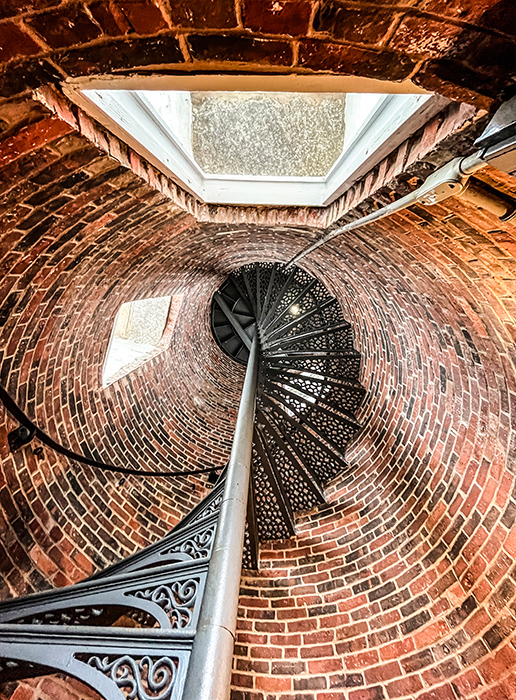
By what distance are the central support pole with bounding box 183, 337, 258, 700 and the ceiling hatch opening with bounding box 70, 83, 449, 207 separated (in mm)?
1866

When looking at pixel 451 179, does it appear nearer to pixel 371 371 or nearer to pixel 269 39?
pixel 269 39

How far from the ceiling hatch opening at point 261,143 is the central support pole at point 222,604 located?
6.12 ft

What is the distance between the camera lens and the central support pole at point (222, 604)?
1.05 metres

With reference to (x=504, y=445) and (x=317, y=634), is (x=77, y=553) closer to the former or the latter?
(x=317, y=634)

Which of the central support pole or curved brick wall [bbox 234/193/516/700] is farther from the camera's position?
curved brick wall [bbox 234/193/516/700]

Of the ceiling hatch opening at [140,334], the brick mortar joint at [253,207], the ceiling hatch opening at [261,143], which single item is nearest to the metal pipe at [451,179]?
the brick mortar joint at [253,207]

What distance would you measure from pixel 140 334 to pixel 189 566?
5.36m

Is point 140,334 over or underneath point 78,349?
over

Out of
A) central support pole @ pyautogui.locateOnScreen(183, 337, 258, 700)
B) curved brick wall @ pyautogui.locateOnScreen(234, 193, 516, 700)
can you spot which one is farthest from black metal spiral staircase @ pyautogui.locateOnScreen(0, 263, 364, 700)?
curved brick wall @ pyautogui.locateOnScreen(234, 193, 516, 700)

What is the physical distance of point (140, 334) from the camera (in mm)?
6406

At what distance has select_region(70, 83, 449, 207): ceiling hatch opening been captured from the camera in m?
1.95

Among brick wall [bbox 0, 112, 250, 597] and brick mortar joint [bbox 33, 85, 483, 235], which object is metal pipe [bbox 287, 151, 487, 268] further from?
brick wall [bbox 0, 112, 250, 597]

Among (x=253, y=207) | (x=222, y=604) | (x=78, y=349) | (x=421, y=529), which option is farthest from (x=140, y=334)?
(x=222, y=604)

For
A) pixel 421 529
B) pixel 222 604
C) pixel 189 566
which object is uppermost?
pixel 189 566
